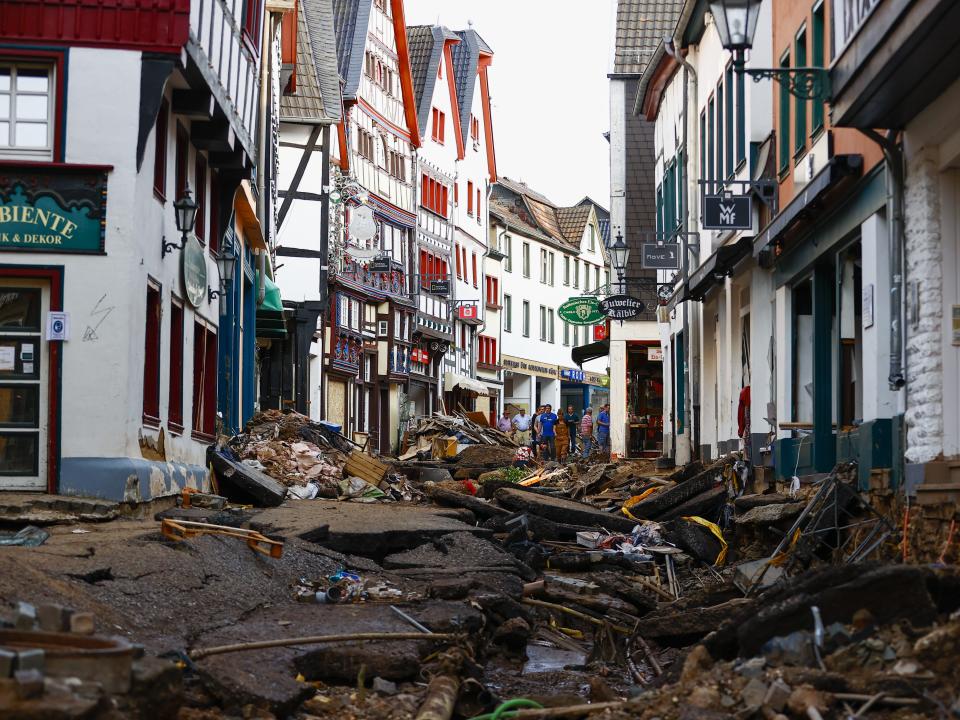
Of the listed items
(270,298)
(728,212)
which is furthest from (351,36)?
(728,212)

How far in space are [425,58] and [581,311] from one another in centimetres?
2348

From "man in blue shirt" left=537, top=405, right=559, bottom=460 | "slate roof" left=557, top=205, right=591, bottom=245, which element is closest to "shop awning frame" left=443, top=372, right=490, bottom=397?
"slate roof" left=557, top=205, right=591, bottom=245

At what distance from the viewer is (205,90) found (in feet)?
57.4

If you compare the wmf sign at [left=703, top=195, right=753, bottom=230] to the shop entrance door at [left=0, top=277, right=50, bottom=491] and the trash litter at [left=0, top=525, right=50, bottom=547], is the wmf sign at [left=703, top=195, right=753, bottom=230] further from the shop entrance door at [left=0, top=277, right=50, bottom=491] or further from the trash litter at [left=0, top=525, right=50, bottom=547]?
the trash litter at [left=0, top=525, right=50, bottom=547]

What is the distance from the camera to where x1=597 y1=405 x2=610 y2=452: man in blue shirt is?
38.7 meters

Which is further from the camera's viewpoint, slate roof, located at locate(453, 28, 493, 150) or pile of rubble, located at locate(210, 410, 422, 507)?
slate roof, located at locate(453, 28, 493, 150)

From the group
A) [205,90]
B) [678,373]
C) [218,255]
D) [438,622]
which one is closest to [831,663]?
[438,622]

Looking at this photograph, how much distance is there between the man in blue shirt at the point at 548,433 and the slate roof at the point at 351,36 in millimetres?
12586

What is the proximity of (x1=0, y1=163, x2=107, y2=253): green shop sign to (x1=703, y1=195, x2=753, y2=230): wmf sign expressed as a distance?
679 centimetres

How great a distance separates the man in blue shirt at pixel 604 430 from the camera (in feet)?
127

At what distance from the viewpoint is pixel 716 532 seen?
1655 centimetres

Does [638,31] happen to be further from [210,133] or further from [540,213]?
[540,213]

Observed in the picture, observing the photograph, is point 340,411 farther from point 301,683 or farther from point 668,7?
point 301,683

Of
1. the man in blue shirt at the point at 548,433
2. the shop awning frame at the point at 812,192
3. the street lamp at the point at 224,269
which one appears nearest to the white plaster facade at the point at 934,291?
the shop awning frame at the point at 812,192
